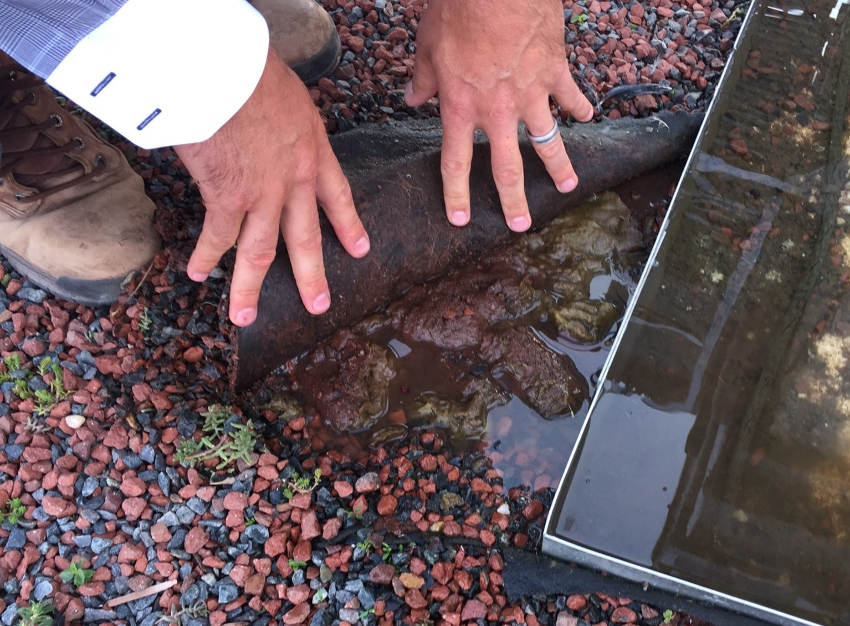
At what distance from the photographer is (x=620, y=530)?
1766 mm

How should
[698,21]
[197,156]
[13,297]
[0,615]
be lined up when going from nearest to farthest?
[197,156] < [0,615] < [13,297] < [698,21]

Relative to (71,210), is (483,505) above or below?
below

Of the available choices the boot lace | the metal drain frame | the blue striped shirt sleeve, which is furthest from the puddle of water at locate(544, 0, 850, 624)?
the boot lace

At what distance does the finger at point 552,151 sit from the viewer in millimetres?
2141

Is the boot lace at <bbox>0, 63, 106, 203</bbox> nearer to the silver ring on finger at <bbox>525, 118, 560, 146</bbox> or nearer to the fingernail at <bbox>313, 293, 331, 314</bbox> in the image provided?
the fingernail at <bbox>313, 293, 331, 314</bbox>

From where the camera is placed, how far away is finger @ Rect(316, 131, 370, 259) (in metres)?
1.84

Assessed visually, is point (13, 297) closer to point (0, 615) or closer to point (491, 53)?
point (0, 615)

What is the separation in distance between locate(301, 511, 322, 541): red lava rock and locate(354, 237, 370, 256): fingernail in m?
0.81

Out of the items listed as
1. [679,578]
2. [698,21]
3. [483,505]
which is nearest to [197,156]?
[483,505]

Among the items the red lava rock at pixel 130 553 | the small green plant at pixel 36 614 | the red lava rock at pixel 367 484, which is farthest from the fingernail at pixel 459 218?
the small green plant at pixel 36 614

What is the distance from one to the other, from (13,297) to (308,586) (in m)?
1.46

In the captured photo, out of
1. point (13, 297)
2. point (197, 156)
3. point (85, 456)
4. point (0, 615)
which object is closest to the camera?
point (197, 156)

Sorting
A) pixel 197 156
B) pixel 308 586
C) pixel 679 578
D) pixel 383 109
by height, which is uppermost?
pixel 197 156

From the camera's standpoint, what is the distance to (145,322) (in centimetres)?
219
